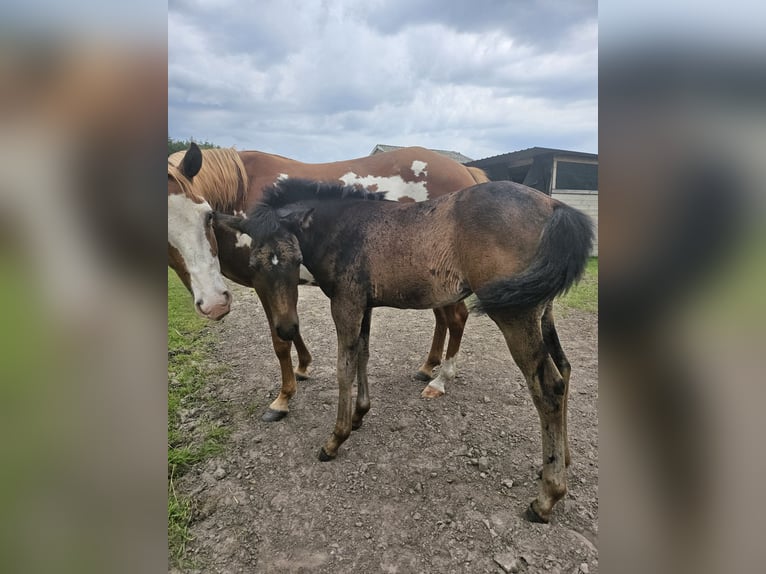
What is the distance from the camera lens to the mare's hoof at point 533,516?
7.00 ft

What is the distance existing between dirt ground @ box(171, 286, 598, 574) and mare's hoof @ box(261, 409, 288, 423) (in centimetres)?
6

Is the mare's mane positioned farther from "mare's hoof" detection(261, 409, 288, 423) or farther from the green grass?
"mare's hoof" detection(261, 409, 288, 423)

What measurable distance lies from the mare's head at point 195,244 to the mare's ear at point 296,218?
18.5 inches

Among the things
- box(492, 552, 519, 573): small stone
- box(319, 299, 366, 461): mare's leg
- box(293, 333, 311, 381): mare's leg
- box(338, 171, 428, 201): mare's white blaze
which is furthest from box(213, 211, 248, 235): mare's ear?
box(492, 552, 519, 573): small stone

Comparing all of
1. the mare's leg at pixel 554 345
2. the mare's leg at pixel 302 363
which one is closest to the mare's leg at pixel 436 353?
the mare's leg at pixel 302 363

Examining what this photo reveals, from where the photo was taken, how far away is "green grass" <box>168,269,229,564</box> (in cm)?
219

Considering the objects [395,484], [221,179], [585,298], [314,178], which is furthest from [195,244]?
[585,298]

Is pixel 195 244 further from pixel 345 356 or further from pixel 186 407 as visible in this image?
pixel 186 407
